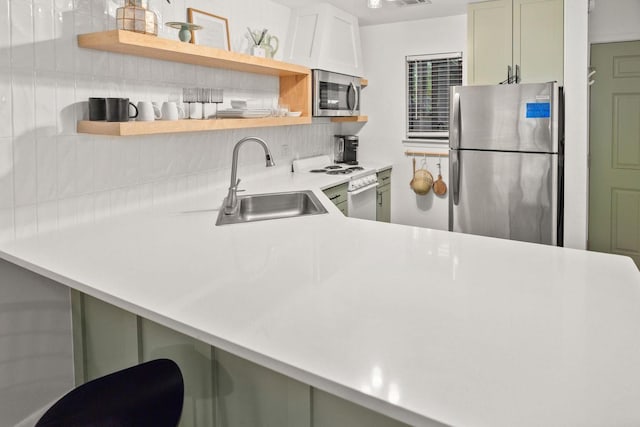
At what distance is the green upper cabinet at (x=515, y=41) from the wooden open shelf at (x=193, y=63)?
144 cm

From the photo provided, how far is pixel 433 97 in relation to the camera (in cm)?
465

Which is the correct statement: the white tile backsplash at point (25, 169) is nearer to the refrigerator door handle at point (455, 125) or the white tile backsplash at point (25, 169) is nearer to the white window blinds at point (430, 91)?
the refrigerator door handle at point (455, 125)

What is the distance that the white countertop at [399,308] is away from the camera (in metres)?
0.82

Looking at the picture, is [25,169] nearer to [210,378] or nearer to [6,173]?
[6,173]

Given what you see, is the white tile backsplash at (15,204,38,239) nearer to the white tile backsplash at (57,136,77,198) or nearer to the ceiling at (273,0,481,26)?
the white tile backsplash at (57,136,77,198)

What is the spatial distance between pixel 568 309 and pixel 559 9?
322 centimetres

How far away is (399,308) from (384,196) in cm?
368

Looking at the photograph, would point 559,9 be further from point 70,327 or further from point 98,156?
point 70,327

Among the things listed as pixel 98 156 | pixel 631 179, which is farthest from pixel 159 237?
pixel 631 179

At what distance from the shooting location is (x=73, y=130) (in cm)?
224

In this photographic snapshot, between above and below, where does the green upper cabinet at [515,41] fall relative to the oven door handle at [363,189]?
above

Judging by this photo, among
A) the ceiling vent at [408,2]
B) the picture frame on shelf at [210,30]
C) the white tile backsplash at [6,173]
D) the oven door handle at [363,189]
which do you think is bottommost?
the oven door handle at [363,189]

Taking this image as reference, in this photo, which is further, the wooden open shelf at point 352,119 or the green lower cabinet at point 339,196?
the wooden open shelf at point 352,119

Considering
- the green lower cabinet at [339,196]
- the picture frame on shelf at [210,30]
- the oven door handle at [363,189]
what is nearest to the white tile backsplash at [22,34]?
the picture frame on shelf at [210,30]
